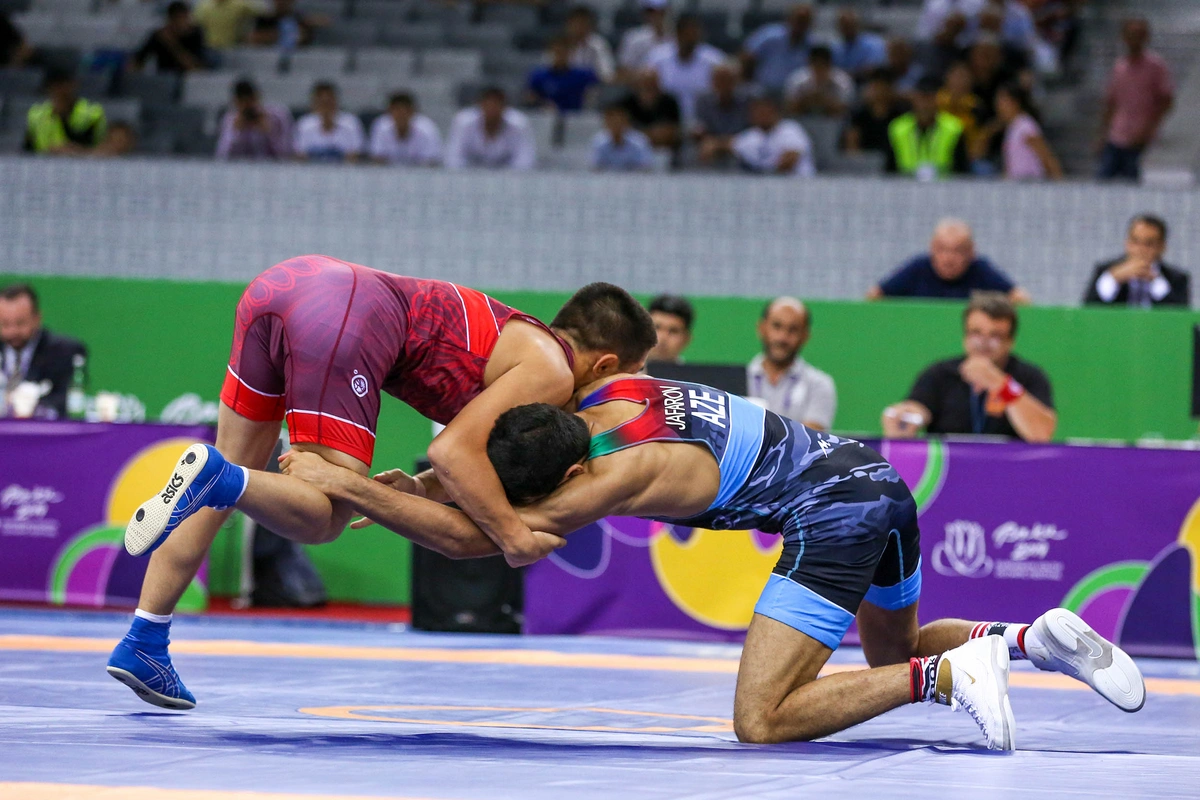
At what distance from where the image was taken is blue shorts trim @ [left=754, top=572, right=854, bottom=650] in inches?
160

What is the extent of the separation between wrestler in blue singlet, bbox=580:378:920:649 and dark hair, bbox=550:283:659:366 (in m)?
0.17

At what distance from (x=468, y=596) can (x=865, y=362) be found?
8.90 feet

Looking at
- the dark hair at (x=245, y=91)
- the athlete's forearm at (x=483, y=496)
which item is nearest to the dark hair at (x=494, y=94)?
the dark hair at (x=245, y=91)

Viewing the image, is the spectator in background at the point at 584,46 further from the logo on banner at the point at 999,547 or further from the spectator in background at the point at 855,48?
the logo on banner at the point at 999,547

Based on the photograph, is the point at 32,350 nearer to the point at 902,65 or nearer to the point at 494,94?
the point at 494,94

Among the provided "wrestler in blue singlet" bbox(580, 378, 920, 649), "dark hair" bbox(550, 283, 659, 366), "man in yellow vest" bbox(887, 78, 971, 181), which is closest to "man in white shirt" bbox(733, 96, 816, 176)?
"man in yellow vest" bbox(887, 78, 971, 181)

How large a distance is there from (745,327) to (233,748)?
17.6 ft

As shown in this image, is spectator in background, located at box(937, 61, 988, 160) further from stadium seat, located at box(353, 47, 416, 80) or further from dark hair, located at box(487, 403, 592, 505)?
dark hair, located at box(487, 403, 592, 505)

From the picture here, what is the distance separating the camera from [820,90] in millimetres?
10977

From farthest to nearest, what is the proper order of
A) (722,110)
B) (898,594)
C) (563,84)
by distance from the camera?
1. (563,84)
2. (722,110)
3. (898,594)

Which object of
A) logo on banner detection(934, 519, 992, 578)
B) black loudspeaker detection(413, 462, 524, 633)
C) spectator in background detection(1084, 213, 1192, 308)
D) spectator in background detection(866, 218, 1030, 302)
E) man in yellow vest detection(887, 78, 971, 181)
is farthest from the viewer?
man in yellow vest detection(887, 78, 971, 181)

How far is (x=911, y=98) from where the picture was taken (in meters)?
10.8

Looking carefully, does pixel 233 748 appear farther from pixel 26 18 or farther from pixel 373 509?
pixel 26 18

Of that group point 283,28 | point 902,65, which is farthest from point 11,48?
point 902,65
